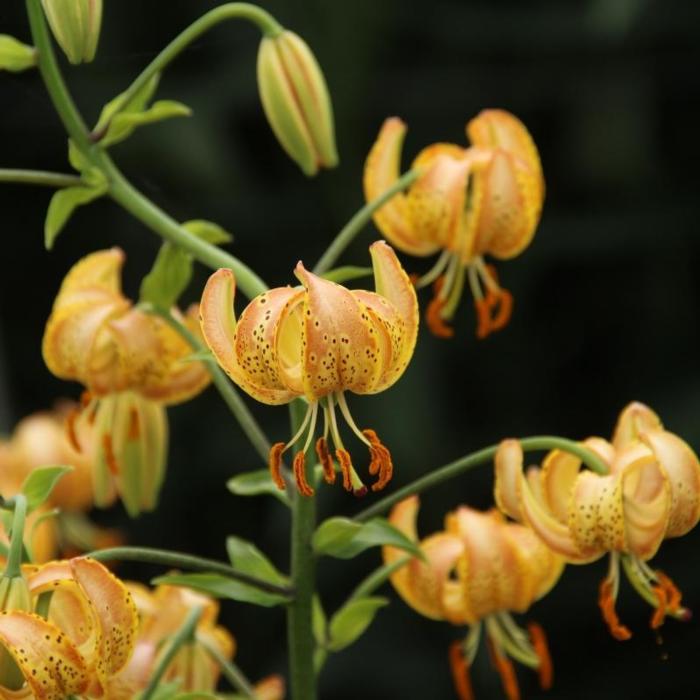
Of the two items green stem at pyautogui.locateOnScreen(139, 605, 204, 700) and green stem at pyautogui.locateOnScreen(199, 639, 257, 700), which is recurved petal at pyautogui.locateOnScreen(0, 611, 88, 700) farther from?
green stem at pyautogui.locateOnScreen(199, 639, 257, 700)

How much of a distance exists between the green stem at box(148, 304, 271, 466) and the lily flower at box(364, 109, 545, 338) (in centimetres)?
16

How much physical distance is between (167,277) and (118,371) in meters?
0.12

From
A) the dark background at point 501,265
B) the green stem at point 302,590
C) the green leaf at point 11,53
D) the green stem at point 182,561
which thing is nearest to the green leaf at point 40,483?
the green stem at point 182,561

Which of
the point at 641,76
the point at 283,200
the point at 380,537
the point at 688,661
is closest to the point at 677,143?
the point at 641,76

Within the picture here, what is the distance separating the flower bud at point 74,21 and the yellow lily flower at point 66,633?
0.32 m

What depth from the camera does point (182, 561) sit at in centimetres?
98

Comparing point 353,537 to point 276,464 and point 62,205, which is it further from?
point 62,205

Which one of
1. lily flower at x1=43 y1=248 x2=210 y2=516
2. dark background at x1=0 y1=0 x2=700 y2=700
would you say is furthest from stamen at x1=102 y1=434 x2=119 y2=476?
dark background at x1=0 y1=0 x2=700 y2=700

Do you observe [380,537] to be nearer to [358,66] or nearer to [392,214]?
[392,214]

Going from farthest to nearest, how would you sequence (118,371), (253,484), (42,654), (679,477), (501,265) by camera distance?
(501,265), (118,371), (253,484), (679,477), (42,654)

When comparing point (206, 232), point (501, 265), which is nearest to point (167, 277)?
point (206, 232)

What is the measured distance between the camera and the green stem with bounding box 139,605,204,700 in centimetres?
103

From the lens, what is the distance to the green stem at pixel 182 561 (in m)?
0.96

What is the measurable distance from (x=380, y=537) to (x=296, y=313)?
0.56 feet
